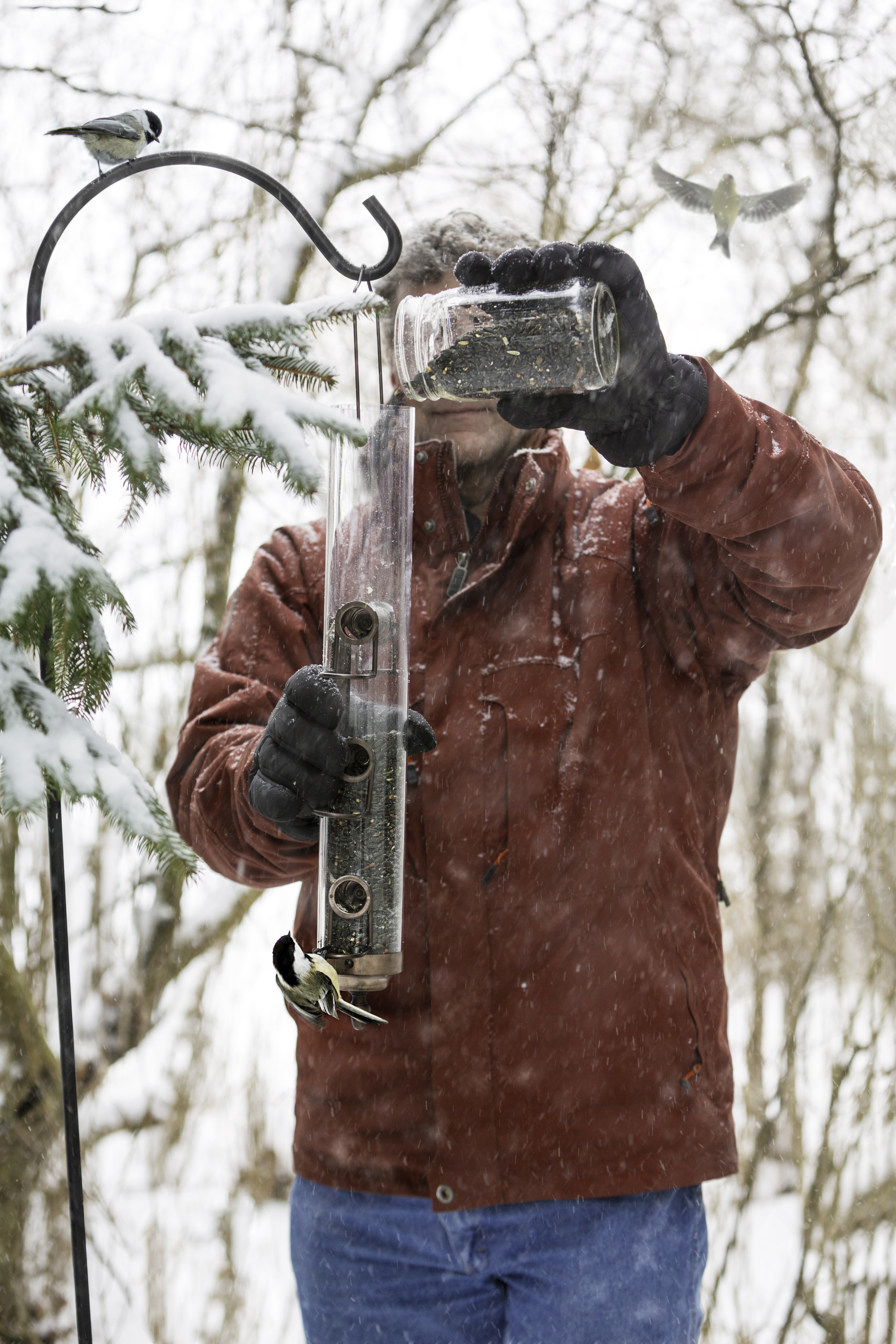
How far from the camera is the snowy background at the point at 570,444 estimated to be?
267 centimetres

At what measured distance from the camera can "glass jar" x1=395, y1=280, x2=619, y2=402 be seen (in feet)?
3.73

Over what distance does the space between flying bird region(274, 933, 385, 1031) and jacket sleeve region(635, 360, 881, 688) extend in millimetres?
698

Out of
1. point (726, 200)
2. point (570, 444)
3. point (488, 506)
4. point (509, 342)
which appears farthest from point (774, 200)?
point (509, 342)

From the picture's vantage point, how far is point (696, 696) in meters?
1.55

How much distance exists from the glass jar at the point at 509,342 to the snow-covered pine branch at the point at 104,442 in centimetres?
26

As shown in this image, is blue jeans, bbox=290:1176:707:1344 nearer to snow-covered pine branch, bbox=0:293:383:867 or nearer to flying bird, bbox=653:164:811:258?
snow-covered pine branch, bbox=0:293:383:867

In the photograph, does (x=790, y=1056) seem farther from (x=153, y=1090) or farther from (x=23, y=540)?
(x=23, y=540)

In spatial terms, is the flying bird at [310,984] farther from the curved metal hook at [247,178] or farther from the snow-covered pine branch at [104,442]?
the curved metal hook at [247,178]

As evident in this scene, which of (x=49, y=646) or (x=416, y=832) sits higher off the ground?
(x=49, y=646)

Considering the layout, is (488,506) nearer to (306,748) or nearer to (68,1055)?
(306,748)

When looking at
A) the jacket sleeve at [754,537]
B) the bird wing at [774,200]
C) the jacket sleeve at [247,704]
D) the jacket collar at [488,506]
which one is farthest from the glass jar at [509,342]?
the bird wing at [774,200]

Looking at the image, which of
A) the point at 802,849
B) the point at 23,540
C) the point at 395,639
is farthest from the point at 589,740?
the point at 802,849

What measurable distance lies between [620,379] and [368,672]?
1.49 feet

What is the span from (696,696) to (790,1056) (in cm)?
162
